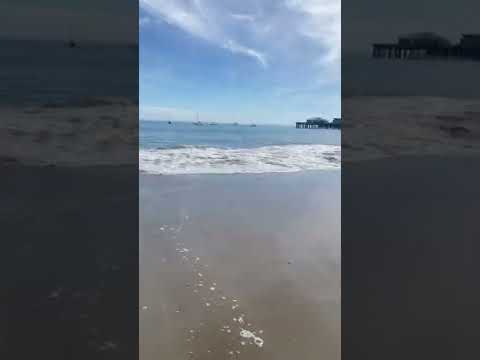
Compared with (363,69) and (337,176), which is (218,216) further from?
(337,176)

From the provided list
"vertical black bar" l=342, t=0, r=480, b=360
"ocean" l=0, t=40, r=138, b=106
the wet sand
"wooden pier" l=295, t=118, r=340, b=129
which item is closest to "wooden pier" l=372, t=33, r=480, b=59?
"vertical black bar" l=342, t=0, r=480, b=360

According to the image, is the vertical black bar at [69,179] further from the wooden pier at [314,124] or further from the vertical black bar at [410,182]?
the wooden pier at [314,124]

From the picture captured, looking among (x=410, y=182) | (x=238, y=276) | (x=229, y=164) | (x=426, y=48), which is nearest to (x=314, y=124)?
(x=229, y=164)

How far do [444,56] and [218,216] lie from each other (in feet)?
6.23

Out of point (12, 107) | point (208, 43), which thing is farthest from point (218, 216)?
point (208, 43)

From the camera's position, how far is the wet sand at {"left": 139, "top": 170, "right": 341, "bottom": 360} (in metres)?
→ 1.02

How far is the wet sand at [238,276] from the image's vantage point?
102 cm

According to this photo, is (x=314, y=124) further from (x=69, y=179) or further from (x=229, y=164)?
(x=69, y=179)

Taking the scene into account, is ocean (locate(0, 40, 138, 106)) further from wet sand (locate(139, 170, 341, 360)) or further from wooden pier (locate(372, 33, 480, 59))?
wooden pier (locate(372, 33, 480, 59))

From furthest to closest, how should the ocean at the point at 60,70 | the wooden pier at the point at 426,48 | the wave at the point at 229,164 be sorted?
the wave at the point at 229,164, the wooden pier at the point at 426,48, the ocean at the point at 60,70

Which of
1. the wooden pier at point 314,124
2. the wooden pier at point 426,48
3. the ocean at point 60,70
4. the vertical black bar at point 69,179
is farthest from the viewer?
the wooden pier at point 314,124

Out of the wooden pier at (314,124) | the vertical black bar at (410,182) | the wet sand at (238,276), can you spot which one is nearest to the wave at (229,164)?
the wet sand at (238,276)

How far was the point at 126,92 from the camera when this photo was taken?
132 centimetres

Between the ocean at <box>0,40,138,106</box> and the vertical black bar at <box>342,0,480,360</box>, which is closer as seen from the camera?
the vertical black bar at <box>342,0,480,360</box>
